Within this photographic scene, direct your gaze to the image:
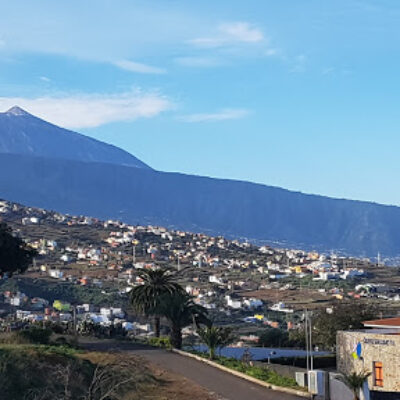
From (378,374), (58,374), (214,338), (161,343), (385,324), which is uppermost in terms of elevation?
(385,324)

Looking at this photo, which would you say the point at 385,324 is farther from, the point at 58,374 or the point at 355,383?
the point at 58,374

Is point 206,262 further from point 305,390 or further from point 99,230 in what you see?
point 305,390

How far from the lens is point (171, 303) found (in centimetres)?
3759

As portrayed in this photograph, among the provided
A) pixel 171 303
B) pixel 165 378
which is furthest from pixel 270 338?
pixel 165 378

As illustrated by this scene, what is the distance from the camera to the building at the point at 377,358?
29.0 meters

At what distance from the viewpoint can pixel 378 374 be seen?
29484mm

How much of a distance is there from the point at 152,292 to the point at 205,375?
44.4 ft

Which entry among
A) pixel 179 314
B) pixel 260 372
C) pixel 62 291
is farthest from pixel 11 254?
pixel 62 291

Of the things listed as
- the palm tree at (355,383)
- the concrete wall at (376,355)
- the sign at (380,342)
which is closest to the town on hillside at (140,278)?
the concrete wall at (376,355)

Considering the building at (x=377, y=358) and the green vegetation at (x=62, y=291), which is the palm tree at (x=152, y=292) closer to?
the building at (x=377, y=358)

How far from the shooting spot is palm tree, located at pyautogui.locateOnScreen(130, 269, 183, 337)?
130ft

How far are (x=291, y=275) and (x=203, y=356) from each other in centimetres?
8459

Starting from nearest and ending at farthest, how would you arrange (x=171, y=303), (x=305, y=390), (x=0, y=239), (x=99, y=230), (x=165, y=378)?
(x=305, y=390), (x=165, y=378), (x=171, y=303), (x=0, y=239), (x=99, y=230)

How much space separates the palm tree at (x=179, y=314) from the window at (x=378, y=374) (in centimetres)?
980
